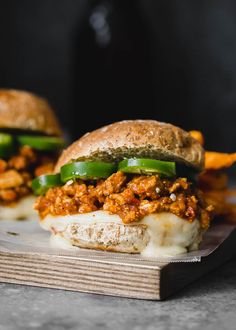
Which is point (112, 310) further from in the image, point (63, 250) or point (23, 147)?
point (23, 147)

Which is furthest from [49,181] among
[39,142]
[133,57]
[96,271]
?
[133,57]

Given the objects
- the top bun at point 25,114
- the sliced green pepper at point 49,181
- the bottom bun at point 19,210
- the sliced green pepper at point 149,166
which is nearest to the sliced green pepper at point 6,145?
the top bun at point 25,114

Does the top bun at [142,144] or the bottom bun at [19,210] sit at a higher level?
the top bun at [142,144]

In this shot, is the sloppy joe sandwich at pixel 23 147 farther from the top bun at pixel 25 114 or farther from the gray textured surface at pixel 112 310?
the gray textured surface at pixel 112 310

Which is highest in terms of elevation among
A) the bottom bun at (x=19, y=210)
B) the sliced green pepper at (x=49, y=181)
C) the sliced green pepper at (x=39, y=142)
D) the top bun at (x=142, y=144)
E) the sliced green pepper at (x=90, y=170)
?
the top bun at (x=142, y=144)

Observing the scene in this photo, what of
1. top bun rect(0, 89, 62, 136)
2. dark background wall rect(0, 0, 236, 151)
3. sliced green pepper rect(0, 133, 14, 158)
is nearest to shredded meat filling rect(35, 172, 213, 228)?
sliced green pepper rect(0, 133, 14, 158)

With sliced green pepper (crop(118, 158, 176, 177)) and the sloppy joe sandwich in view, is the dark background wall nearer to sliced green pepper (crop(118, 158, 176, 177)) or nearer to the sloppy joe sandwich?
the sloppy joe sandwich
